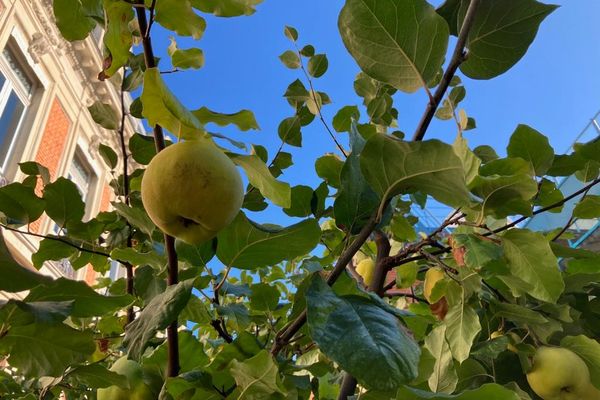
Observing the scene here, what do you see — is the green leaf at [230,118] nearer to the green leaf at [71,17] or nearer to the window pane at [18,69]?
the green leaf at [71,17]

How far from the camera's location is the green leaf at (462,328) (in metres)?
0.93

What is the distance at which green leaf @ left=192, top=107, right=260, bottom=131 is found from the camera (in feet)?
2.24

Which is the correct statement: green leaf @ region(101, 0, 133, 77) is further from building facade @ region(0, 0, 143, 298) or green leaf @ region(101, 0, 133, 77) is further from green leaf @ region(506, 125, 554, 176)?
building facade @ region(0, 0, 143, 298)

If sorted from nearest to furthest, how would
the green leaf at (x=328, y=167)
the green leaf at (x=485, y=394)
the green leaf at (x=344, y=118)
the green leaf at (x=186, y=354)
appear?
the green leaf at (x=485, y=394) < the green leaf at (x=186, y=354) < the green leaf at (x=328, y=167) < the green leaf at (x=344, y=118)

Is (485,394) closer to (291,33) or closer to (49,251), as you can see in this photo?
(49,251)

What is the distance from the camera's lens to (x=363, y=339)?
1.68 ft

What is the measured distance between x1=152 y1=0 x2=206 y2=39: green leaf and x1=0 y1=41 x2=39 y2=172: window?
807cm

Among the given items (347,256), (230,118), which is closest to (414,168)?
(347,256)

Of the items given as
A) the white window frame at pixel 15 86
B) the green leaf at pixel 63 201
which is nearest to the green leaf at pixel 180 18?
the green leaf at pixel 63 201

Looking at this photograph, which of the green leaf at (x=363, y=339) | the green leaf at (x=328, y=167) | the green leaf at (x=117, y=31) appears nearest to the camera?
the green leaf at (x=363, y=339)

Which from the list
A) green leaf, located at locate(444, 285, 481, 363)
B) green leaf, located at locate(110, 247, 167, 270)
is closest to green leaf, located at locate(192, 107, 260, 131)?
green leaf, located at locate(110, 247, 167, 270)

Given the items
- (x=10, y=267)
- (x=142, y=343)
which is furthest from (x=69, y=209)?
(x=142, y=343)

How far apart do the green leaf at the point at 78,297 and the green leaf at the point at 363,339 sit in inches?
15.4

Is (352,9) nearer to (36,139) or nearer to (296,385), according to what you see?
(296,385)
